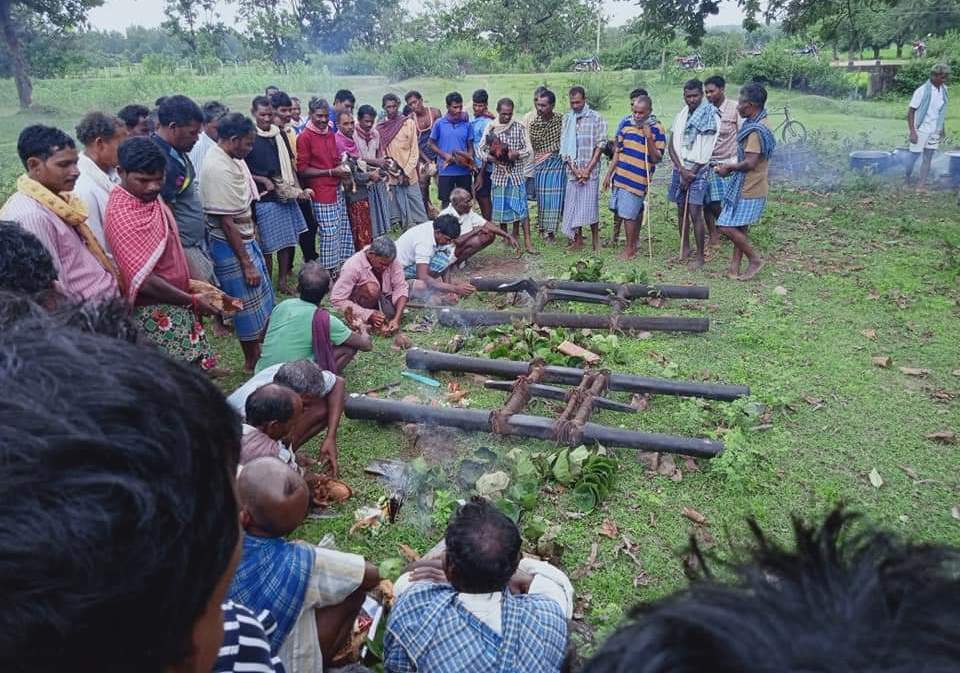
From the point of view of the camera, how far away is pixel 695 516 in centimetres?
358

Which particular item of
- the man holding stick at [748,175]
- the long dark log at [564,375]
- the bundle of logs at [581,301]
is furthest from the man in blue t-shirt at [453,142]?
the long dark log at [564,375]

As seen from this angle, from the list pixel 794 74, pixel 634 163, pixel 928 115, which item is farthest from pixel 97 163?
pixel 794 74

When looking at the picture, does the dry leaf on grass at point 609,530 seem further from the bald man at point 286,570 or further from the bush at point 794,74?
the bush at point 794,74

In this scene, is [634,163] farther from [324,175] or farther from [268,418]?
[268,418]

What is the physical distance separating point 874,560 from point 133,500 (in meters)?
0.85

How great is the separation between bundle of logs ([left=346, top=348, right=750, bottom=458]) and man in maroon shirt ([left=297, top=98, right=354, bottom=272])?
276cm

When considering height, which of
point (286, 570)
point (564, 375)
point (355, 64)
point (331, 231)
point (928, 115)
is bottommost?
point (564, 375)

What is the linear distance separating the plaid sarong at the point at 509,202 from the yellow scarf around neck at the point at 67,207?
5.72m

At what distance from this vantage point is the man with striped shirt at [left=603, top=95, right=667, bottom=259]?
7.86 metres

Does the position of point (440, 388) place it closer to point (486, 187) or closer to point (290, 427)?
point (290, 427)

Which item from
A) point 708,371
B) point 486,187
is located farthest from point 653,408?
point 486,187

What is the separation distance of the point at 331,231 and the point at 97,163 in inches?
121

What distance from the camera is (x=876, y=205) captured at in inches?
390

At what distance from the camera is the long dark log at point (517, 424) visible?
13.1 feet
